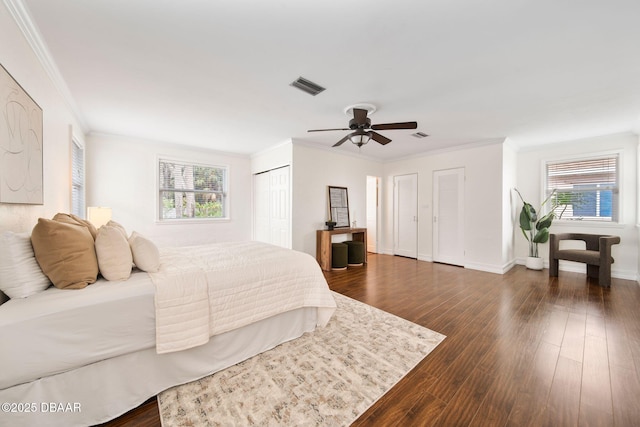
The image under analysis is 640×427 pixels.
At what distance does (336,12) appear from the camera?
5.42ft

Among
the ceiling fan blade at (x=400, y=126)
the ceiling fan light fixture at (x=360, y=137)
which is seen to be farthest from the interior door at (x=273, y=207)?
the ceiling fan blade at (x=400, y=126)

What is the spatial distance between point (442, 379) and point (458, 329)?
0.88m

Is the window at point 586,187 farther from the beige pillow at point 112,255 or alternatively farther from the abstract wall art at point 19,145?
the abstract wall art at point 19,145

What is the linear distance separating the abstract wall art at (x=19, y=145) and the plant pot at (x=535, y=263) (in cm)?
701

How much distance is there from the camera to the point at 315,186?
16.5 feet

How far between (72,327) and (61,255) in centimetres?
47

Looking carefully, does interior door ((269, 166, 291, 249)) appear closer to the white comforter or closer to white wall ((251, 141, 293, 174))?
white wall ((251, 141, 293, 174))

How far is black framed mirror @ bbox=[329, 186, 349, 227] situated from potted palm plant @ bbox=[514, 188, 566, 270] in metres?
3.47

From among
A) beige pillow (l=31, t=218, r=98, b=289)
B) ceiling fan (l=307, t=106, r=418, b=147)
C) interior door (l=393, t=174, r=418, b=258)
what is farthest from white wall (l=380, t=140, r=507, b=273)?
beige pillow (l=31, t=218, r=98, b=289)

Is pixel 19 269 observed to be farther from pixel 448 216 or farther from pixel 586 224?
pixel 586 224

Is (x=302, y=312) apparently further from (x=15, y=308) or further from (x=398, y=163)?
→ (x=398, y=163)

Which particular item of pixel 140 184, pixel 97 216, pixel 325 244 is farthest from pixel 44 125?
pixel 325 244

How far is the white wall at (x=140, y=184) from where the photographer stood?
14.1 ft

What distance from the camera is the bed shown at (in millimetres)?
1217
